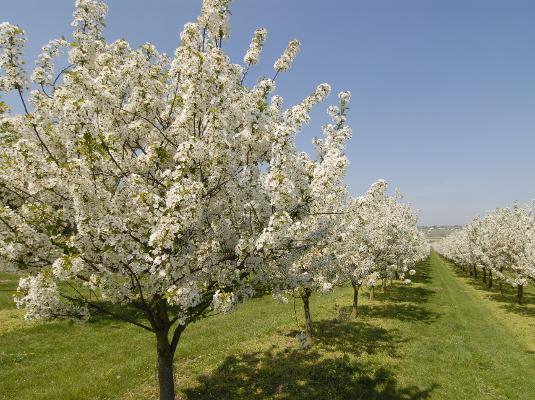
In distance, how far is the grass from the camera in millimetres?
18547

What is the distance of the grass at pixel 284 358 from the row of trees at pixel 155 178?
310 centimetres

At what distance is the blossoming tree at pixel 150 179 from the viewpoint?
902cm

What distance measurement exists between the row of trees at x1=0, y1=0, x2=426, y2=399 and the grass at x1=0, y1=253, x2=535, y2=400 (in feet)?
10.2

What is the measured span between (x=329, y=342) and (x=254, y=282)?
52.9 feet

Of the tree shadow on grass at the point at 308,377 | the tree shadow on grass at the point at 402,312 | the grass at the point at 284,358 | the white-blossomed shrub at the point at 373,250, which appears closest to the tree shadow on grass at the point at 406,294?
the tree shadow on grass at the point at 402,312

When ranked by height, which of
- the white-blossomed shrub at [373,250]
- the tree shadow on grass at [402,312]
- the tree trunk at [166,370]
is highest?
the white-blossomed shrub at [373,250]

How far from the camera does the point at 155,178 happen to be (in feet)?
36.8

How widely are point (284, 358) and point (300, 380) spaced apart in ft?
10.9

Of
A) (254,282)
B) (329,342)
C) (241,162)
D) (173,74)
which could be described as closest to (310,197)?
(241,162)

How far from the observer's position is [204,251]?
34.5 feet

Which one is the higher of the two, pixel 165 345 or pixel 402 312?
pixel 165 345

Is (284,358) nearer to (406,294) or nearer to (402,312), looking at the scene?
(402,312)

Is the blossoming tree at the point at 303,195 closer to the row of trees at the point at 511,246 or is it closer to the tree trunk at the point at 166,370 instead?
the tree trunk at the point at 166,370

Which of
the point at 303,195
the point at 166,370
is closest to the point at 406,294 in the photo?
the point at 166,370
